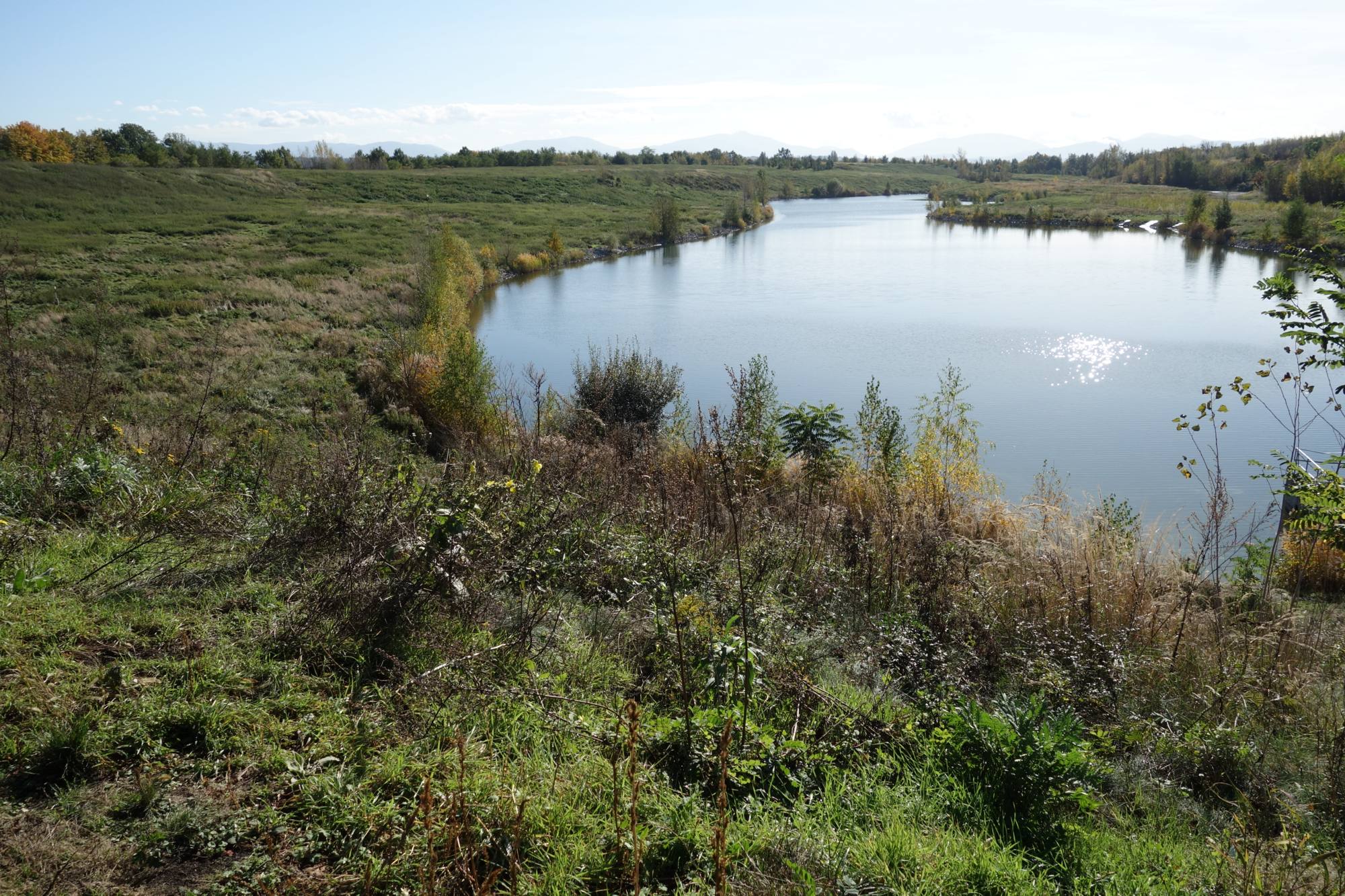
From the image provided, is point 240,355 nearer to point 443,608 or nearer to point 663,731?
point 443,608

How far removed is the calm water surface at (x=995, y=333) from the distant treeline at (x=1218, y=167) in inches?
469

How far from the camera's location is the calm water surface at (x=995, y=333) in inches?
626

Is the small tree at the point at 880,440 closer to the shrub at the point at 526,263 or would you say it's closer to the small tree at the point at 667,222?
the shrub at the point at 526,263

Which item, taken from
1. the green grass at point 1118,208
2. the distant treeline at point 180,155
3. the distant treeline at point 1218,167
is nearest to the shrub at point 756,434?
the distant treeline at point 1218,167

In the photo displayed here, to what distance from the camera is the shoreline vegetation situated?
2730 mm

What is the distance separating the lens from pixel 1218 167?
80.2 metres

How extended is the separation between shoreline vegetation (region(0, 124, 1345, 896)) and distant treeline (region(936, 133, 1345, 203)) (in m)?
36.4

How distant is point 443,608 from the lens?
4.43m

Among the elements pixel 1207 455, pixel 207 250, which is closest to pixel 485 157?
pixel 207 250

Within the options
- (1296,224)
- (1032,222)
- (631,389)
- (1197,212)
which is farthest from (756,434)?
(1032,222)

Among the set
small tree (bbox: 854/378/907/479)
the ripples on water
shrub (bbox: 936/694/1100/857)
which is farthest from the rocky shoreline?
shrub (bbox: 936/694/1100/857)

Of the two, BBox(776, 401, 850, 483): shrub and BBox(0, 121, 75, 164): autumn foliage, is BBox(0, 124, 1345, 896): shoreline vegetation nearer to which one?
BBox(776, 401, 850, 483): shrub

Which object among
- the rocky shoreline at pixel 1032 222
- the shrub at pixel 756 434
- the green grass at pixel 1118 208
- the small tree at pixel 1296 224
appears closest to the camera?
the shrub at pixel 756 434

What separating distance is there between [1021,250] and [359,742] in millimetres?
49396
